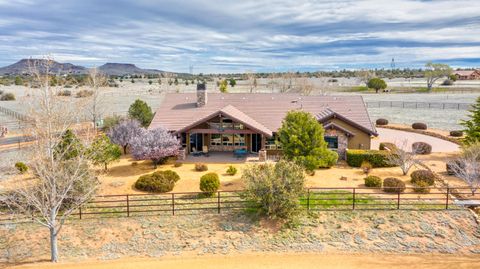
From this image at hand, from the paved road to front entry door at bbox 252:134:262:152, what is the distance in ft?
37.9

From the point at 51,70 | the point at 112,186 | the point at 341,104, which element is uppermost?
the point at 51,70

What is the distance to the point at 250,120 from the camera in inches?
1308

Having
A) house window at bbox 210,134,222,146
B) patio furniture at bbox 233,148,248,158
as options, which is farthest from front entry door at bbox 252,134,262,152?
house window at bbox 210,134,222,146

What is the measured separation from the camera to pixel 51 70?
→ 18.0m

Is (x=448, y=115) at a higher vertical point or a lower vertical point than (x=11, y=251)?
higher

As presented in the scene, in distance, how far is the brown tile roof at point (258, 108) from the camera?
32.8 m

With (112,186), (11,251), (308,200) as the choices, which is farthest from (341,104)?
(11,251)

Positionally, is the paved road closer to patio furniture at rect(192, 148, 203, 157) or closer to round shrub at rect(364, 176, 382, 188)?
round shrub at rect(364, 176, 382, 188)

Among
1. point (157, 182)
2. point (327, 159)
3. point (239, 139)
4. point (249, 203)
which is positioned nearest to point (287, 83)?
point (239, 139)

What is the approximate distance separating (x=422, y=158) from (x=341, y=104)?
8.72 metres

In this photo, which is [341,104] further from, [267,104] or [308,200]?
[308,200]

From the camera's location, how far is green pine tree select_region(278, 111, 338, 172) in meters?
25.2

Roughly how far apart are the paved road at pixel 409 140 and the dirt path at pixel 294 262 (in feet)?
64.5

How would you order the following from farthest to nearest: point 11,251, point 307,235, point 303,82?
point 303,82 → point 307,235 → point 11,251
